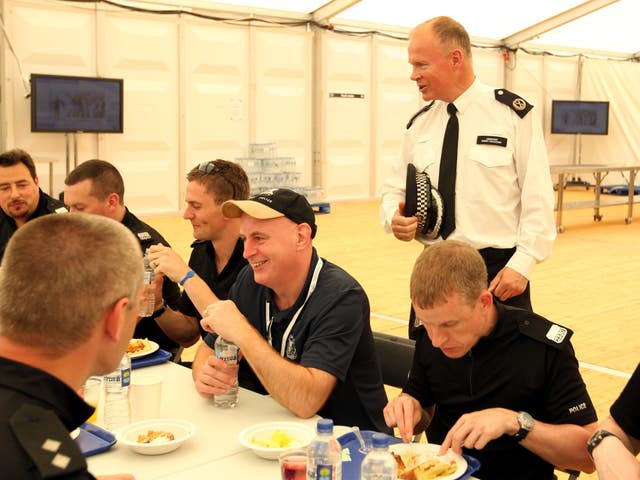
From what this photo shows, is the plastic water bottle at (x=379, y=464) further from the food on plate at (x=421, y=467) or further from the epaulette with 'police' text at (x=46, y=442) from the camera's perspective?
the epaulette with 'police' text at (x=46, y=442)

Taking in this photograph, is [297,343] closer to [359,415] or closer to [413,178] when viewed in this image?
[359,415]

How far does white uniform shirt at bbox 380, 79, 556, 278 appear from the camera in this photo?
3572mm

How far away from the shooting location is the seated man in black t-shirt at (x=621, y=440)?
7.06 feet

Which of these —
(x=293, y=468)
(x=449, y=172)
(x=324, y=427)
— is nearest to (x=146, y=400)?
(x=293, y=468)

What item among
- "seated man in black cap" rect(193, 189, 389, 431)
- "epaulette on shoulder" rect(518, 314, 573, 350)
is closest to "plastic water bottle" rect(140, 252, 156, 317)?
"seated man in black cap" rect(193, 189, 389, 431)

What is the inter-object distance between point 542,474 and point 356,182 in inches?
514

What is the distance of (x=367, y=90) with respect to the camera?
50.6 ft

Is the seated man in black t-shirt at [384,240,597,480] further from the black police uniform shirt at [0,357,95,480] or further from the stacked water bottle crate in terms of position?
the stacked water bottle crate

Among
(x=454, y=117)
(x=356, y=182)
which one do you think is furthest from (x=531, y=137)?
(x=356, y=182)

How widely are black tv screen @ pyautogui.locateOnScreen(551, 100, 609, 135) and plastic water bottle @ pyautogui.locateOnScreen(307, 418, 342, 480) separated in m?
17.0

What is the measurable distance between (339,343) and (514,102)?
5.06ft

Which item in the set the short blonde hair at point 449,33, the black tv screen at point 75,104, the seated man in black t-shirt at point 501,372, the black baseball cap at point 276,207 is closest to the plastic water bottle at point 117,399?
the black baseball cap at point 276,207

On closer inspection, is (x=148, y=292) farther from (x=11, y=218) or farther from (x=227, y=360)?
(x=11, y=218)

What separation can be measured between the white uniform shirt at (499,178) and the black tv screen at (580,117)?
49.1 feet
